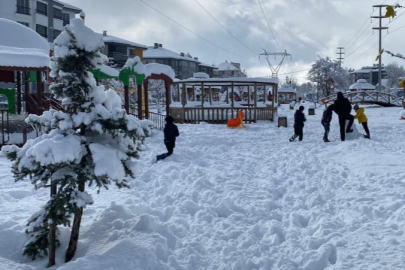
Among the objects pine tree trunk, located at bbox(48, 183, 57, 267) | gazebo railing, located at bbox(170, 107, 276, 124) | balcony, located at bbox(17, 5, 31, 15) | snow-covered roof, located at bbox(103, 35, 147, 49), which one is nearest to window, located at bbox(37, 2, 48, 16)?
balcony, located at bbox(17, 5, 31, 15)

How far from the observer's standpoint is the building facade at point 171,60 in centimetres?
8188

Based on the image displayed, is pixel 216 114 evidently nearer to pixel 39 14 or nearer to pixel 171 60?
pixel 39 14

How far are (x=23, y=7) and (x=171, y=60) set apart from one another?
42142mm

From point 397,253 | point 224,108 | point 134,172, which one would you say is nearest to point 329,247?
point 397,253

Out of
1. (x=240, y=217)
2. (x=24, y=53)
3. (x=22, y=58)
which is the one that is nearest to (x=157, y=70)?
(x=24, y=53)

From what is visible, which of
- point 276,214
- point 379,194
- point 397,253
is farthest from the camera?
point 379,194

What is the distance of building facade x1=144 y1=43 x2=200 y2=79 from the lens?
3223 inches

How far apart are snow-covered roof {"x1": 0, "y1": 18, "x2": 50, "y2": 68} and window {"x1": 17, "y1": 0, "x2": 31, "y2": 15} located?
1290 inches

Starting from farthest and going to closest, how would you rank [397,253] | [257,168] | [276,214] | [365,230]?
1. [257,168]
2. [276,214]
3. [365,230]
4. [397,253]

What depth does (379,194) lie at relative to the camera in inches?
282

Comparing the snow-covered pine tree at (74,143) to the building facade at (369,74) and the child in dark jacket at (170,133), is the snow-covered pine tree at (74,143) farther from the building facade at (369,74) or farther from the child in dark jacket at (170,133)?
the building facade at (369,74)

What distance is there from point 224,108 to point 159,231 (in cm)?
1961

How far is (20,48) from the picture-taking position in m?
13.4

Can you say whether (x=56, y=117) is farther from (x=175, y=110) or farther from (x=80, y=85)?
(x=175, y=110)
